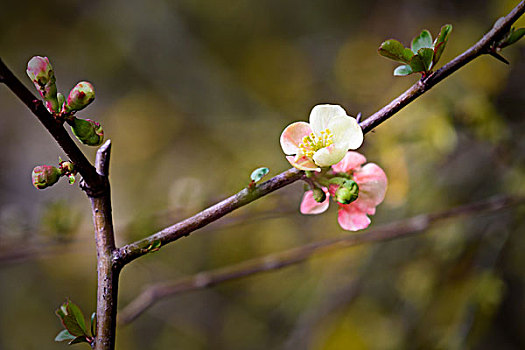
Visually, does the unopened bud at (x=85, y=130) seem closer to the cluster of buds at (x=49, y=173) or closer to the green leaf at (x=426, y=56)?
the cluster of buds at (x=49, y=173)

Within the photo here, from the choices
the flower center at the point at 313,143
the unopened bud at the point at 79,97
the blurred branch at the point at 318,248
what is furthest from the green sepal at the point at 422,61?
the blurred branch at the point at 318,248

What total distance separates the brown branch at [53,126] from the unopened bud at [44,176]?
0.9 inches

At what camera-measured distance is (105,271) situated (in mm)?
459

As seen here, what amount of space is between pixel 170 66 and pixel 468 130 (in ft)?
5.13

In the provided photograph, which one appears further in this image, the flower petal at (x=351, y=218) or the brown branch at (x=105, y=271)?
the flower petal at (x=351, y=218)

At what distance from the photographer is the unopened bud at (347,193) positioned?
490mm

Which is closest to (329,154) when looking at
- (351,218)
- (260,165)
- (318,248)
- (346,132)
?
(346,132)

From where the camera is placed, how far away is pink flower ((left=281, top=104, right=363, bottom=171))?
48cm

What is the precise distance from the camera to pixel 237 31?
7.90 ft

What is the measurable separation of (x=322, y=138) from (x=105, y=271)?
0.25 meters

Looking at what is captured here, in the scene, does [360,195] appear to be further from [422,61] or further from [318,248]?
[318,248]

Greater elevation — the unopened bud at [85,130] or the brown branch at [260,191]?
the unopened bud at [85,130]

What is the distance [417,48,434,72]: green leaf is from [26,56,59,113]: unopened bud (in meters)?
0.33

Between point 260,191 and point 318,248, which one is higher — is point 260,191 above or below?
below
